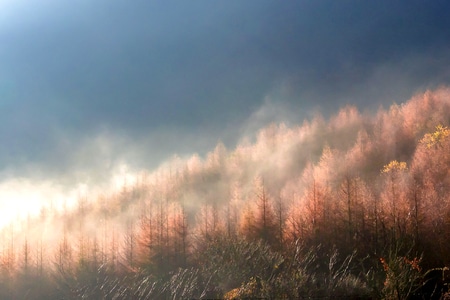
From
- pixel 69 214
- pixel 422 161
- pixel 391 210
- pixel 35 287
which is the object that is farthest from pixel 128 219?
pixel 391 210

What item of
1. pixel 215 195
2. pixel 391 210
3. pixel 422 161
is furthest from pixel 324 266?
pixel 215 195

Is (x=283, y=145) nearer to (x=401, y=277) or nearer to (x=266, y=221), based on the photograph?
(x=266, y=221)

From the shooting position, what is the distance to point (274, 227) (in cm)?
4597

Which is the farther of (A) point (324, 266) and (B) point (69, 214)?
(B) point (69, 214)

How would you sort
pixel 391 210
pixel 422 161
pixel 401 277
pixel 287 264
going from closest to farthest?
1. pixel 401 277
2. pixel 287 264
3. pixel 391 210
4. pixel 422 161

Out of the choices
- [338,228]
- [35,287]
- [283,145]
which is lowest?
[35,287]

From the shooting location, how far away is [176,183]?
3147 inches

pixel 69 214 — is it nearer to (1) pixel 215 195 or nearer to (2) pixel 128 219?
(2) pixel 128 219

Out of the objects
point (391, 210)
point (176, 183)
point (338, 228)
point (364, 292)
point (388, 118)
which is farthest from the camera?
point (388, 118)

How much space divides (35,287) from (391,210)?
88.2 feet

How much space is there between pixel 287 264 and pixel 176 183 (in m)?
60.2

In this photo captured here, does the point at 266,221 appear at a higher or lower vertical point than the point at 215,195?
lower

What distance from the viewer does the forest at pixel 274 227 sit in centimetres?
1858

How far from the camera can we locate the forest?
18578mm
